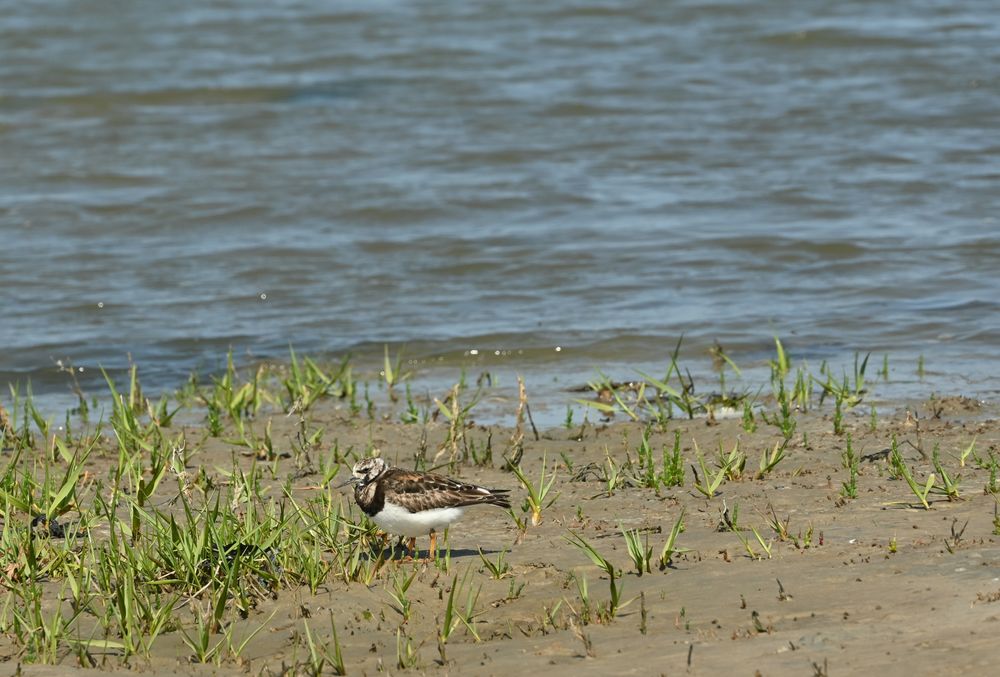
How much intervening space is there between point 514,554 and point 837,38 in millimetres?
16683

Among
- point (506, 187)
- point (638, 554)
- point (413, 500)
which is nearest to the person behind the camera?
point (638, 554)

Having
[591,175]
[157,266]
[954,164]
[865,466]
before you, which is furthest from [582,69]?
[865,466]

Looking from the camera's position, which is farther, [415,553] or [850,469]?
[850,469]

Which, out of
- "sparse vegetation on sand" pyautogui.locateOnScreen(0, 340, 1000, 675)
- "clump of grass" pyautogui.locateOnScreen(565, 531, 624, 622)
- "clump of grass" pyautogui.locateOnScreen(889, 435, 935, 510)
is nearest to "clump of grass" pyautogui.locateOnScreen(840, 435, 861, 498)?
"sparse vegetation on sand" pyautogui.locateOnScreen(0, 340, 1000, 675)

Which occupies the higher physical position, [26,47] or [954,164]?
[26,47]

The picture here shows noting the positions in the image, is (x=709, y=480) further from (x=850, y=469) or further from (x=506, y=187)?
(x=506, y=187)

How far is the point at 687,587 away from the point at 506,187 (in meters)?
10.3

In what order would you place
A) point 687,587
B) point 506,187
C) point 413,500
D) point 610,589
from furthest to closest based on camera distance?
point 506,187 < point 413,500 < point 687,587 < point 610,589

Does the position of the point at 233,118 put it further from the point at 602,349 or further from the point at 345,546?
the point at 345,546

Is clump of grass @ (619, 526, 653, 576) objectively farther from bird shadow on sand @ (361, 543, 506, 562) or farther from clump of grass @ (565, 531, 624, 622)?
bird shadow on sand @ (361, 543, 506, 562)

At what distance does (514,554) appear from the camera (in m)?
6.09

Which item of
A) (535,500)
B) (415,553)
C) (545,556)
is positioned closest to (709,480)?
(535,500)

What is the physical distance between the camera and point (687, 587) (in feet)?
17.9

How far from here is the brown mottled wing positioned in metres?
5.93
